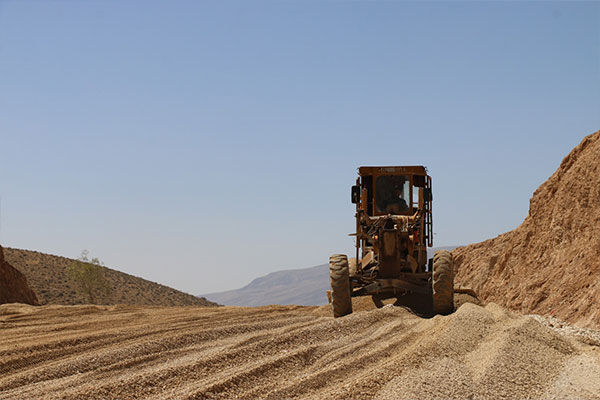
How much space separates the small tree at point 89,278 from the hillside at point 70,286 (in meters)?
0.44

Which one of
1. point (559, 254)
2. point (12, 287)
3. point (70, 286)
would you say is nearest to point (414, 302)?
point (559, 254)

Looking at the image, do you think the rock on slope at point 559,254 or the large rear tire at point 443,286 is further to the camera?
the rock on slope at point 559,254

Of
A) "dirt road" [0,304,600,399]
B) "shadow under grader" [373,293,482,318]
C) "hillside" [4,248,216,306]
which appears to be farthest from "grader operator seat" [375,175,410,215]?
"hillside" [4,248,216,306]

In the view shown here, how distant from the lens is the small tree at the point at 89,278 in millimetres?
49531

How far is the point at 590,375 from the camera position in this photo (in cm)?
968

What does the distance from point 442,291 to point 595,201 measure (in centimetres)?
1059

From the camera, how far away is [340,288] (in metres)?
16.6

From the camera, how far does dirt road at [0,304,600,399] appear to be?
27.7 ft

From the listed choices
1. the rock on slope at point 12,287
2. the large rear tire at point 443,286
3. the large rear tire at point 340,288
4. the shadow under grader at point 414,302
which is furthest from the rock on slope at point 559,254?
the rock on slope at point 12,287

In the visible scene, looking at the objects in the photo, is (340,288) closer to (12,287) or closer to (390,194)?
(390,194)

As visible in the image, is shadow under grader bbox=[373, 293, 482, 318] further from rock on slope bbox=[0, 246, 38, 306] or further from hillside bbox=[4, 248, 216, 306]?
hillside bbox=[4, 248, 216, 306]

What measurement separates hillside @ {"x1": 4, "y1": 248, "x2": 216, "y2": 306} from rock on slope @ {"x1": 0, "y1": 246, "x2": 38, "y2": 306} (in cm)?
736

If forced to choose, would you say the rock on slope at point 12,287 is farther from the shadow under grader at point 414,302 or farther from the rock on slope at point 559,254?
the shadow under grader at point 414,302

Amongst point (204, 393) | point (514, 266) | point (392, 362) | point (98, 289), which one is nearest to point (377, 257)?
point (392, 362)
